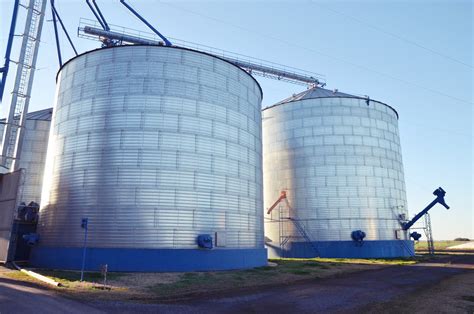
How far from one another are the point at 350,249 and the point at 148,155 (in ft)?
81.7

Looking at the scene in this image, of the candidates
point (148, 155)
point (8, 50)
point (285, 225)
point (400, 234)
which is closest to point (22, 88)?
point (8, 50)

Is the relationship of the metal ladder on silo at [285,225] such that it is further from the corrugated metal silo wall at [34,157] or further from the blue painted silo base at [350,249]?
the corrugated metal silo wall at [34,157]

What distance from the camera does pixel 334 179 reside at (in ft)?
129

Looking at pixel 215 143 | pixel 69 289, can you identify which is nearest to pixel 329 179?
pixel 215 143

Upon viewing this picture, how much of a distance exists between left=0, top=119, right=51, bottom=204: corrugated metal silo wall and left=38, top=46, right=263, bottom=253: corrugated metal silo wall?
9886 mm

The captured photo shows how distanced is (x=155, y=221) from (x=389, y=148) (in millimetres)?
31965

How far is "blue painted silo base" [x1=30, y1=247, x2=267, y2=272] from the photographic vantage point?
21547mm

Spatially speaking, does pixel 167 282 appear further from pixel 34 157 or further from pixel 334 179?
pixel 334 179

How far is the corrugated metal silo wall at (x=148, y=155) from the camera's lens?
2272cm

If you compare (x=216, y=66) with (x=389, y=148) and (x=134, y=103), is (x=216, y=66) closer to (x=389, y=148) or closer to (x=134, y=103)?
(x=134, y=103)

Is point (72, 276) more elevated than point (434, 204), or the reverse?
point (434, 204)

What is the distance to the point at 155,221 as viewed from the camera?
73.8 feet

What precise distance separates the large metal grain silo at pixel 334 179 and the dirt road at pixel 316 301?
19.4 metres

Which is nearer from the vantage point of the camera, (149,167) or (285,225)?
(149,167)
